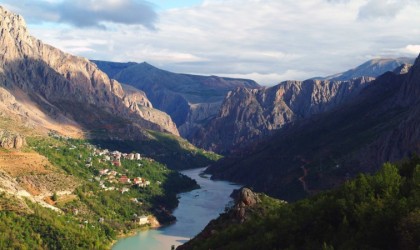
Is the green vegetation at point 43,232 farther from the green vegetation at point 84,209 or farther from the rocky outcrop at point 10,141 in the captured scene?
the rocky outcrop at point 10,141

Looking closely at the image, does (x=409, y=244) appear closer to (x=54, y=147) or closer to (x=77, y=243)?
(x=77, y=243)

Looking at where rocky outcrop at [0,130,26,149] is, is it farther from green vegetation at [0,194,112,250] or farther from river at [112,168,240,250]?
river at [112,168,240,250]

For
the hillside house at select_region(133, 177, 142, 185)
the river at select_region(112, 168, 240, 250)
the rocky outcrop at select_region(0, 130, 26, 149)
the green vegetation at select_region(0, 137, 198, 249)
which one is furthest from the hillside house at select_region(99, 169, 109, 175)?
the rocky outcrop at select_region(0, 130, 26, 149)

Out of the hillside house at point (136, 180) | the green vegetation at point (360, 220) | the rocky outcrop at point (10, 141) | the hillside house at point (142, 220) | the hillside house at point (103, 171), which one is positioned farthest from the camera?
the hillside house at point (136, 180)

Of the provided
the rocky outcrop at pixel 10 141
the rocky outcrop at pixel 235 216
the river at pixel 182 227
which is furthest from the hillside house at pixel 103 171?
the rocky outcrop at pixel 235 216

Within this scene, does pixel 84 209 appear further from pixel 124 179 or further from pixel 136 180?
pixel 136 180

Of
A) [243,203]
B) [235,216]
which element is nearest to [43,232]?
[243,203]

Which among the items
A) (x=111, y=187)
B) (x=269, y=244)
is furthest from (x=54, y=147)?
(x=269, y=244)
